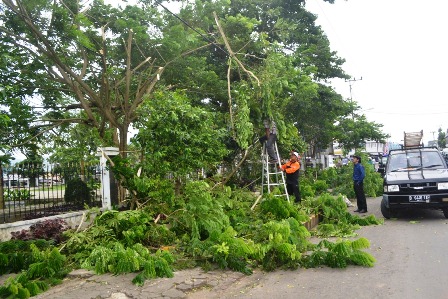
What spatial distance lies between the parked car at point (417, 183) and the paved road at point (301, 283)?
10.6ft

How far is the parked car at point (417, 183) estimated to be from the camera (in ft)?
32.3

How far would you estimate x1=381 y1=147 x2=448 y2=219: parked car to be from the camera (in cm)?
984

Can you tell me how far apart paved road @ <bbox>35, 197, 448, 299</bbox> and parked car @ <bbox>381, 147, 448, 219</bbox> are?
3232 mm

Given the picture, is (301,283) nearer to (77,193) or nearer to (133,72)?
(77,193)

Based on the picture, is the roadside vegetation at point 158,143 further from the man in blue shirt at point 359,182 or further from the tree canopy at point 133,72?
the man in blue shirt at point 359,182

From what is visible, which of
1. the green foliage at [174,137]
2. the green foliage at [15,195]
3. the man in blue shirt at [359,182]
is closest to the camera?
the green foliage at [174,137]

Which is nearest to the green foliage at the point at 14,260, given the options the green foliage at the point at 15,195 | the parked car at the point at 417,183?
the green foliage at the point at 15,195

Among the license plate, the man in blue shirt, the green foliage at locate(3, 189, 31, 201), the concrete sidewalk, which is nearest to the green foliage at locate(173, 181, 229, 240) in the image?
the concrete sidewalk

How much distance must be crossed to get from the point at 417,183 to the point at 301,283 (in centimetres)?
578

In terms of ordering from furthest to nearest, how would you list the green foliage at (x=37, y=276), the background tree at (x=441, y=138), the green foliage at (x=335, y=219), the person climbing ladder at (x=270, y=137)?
the background tree at (x=441, y=138) < the person climbing ladder at (x=270, y=137) < the green foliage at (x=335, y=219) < the green foliage at (x=37, y=276)

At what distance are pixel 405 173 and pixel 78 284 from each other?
28.8 ft

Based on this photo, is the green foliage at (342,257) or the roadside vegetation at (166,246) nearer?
the roadside vegetation at (166,246)

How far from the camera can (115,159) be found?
837cm

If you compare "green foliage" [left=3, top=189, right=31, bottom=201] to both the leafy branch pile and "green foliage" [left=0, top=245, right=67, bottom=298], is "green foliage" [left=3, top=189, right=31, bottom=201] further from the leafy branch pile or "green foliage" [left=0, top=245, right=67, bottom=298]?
"green foliage" [left=0, top=245, right=67, bottom=298]
